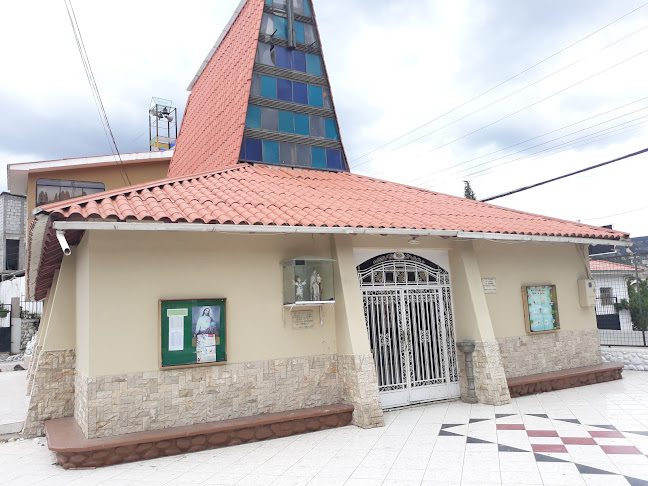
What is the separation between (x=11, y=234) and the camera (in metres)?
25.2

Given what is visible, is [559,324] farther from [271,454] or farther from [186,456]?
[186,456]

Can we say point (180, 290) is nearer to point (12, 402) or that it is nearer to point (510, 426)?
point (510, 426)

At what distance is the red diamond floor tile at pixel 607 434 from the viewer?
578 cm

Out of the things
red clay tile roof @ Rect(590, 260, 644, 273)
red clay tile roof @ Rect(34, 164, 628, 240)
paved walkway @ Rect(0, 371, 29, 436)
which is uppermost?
red clay tile roof @ Rect(34, 164, 628, 240)

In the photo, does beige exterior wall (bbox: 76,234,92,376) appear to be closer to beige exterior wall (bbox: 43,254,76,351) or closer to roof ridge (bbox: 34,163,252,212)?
beige exterior wall (bbox: 43,254,76,351)

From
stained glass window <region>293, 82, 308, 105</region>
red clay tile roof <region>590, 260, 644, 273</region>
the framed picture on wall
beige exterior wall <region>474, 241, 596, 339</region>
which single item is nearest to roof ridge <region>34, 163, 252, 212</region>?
stained glass window <region>293, 82, 308, 105</region>

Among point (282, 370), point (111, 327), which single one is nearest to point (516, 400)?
point (282, 370)

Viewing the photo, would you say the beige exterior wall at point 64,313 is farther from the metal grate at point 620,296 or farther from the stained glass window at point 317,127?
the metal grate at point 620,296

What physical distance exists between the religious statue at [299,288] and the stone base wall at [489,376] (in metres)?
3.20

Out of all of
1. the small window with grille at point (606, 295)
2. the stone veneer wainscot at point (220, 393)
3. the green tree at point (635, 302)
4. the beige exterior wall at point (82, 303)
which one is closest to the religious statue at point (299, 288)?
the stone veneer wainscot at point (220, 393)

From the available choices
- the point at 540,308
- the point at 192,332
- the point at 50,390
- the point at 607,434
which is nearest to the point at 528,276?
the point at 540,308

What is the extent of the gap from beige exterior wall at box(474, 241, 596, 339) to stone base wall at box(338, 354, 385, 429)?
3.15 meters

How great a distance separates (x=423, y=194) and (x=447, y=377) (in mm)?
3967

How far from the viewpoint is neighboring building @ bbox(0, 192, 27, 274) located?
24.9m
